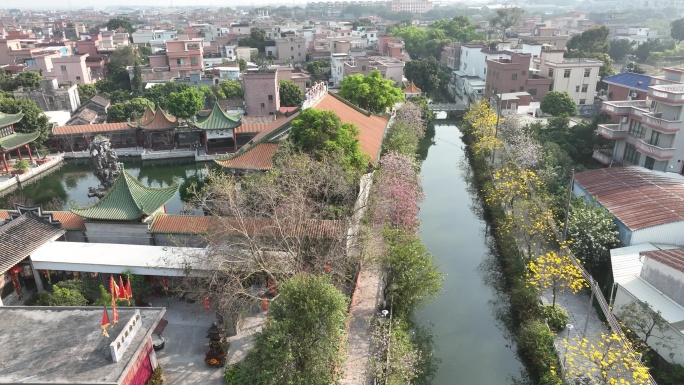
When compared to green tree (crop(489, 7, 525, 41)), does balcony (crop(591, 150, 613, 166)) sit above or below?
below

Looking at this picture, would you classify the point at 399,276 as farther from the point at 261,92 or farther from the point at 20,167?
the point at 20,167

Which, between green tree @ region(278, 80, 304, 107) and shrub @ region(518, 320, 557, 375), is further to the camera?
green tree @ region(278, 80, 304, 107)

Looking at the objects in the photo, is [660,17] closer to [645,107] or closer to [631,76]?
[631,76]

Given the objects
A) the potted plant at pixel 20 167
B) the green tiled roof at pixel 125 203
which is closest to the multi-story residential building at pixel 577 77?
the green tiled roof at pixel 125 203

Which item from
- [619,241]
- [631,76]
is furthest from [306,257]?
[631,76]

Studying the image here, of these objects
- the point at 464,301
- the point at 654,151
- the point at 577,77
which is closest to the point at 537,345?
the point at 464,301

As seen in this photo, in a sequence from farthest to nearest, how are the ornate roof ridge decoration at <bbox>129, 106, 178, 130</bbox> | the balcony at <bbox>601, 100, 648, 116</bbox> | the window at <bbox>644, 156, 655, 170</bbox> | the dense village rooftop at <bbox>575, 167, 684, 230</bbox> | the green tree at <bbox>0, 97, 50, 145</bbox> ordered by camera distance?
the ornate roof ridge decoration at <bbox>129, 106, 178, 130</bbox>, the green tree at <bbox>0, 97, 50, 145</bbox>, the balcony at <bbox>601, 100, 648, 116</bbox>, the window at <bbox>644, 156, 655, 170</bbox>, the dense village rooftop at <bbox>575, 167, 684, 230</bbox>

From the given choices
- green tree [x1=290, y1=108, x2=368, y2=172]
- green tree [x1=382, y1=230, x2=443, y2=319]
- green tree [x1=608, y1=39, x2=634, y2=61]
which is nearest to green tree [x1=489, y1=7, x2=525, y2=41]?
green tree [x1=608, y1=39, x2=634, y2=61]

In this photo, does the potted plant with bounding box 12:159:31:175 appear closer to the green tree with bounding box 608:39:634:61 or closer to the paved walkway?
the paved walkway
